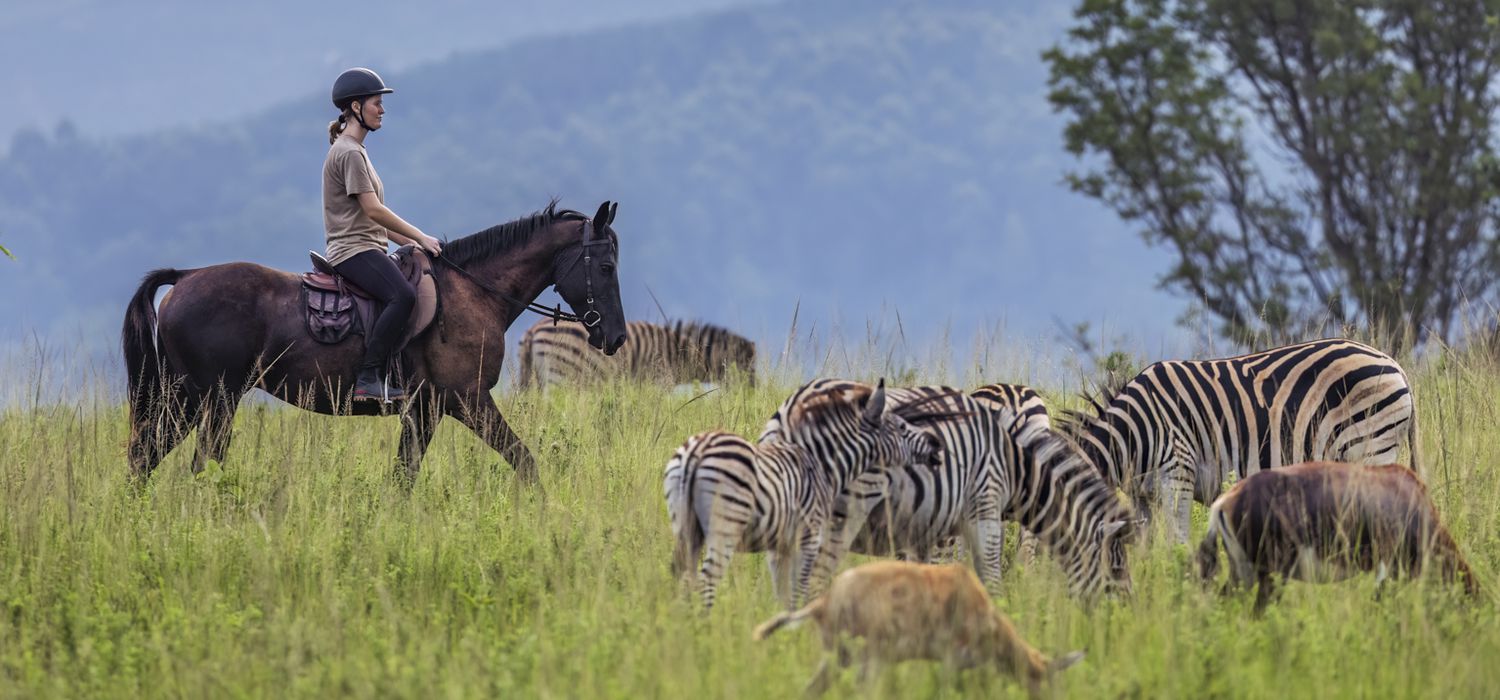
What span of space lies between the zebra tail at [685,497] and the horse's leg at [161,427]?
15.3ft

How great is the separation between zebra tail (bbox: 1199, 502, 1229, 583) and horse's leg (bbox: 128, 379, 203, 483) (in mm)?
6123

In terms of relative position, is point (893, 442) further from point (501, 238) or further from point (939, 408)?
point (501, 238)

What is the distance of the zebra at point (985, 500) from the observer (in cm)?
619

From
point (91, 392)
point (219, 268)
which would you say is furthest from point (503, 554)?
point (91, 392)

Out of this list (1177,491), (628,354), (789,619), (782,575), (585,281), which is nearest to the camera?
(789,619)

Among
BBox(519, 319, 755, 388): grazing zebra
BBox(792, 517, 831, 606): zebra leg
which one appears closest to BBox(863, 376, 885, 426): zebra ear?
BBox(792, 517, 831, 606): zebra leg

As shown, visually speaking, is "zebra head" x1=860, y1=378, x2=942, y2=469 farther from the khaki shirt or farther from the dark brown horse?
the khaki shirt

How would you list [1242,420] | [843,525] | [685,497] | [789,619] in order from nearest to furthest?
[789,619], [685,497], [843,525], [1242,420]

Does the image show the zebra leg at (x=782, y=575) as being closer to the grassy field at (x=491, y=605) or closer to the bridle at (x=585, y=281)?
the grassy field at (x=491, y=605)

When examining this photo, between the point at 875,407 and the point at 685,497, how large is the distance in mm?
872

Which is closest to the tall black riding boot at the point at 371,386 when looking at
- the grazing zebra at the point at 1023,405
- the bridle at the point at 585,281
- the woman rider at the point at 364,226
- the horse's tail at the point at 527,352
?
the woman rider at the point at 364,226

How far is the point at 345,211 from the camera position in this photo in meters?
9.68

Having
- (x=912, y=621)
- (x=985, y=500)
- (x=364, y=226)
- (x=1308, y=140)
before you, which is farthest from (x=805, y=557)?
(x=1308, y=140)

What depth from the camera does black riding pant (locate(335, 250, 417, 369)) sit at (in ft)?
31.2
